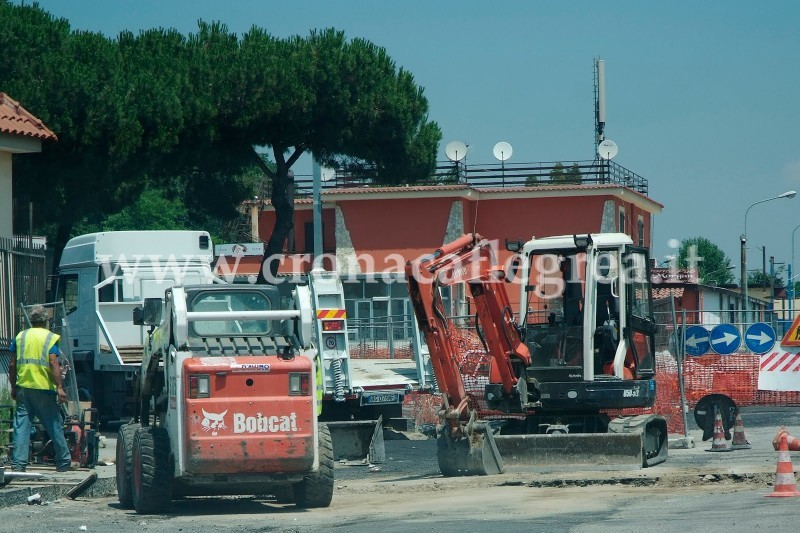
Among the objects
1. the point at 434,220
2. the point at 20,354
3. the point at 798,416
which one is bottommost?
the point at 798,416

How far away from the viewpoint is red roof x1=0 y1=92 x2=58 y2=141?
19453 millimetres

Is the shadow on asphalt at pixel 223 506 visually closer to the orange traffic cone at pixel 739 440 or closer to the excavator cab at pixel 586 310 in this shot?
the excavator cab at pixel 586 310

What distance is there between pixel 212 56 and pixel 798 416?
1482 cm

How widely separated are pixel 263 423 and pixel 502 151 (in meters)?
38.3

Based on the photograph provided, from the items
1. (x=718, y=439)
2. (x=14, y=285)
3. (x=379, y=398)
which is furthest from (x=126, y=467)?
(x=718, y=439)

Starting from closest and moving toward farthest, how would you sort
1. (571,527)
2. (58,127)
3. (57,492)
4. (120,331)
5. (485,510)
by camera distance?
(571,527), (485,510), (57,492), (120,331), (58,127)

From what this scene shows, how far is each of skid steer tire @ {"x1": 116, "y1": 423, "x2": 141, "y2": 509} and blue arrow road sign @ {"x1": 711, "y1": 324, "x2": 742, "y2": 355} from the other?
12.0 m

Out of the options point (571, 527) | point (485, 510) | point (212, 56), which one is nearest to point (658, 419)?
point (485, 510)

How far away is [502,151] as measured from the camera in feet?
161

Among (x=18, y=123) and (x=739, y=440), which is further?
(x=18, y=123)

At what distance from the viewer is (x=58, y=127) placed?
80.6 ft

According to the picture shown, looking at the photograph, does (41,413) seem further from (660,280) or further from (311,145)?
(660,280)

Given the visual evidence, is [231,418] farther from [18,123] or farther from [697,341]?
[697,341]

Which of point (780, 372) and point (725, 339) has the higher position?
point (725, 339)
